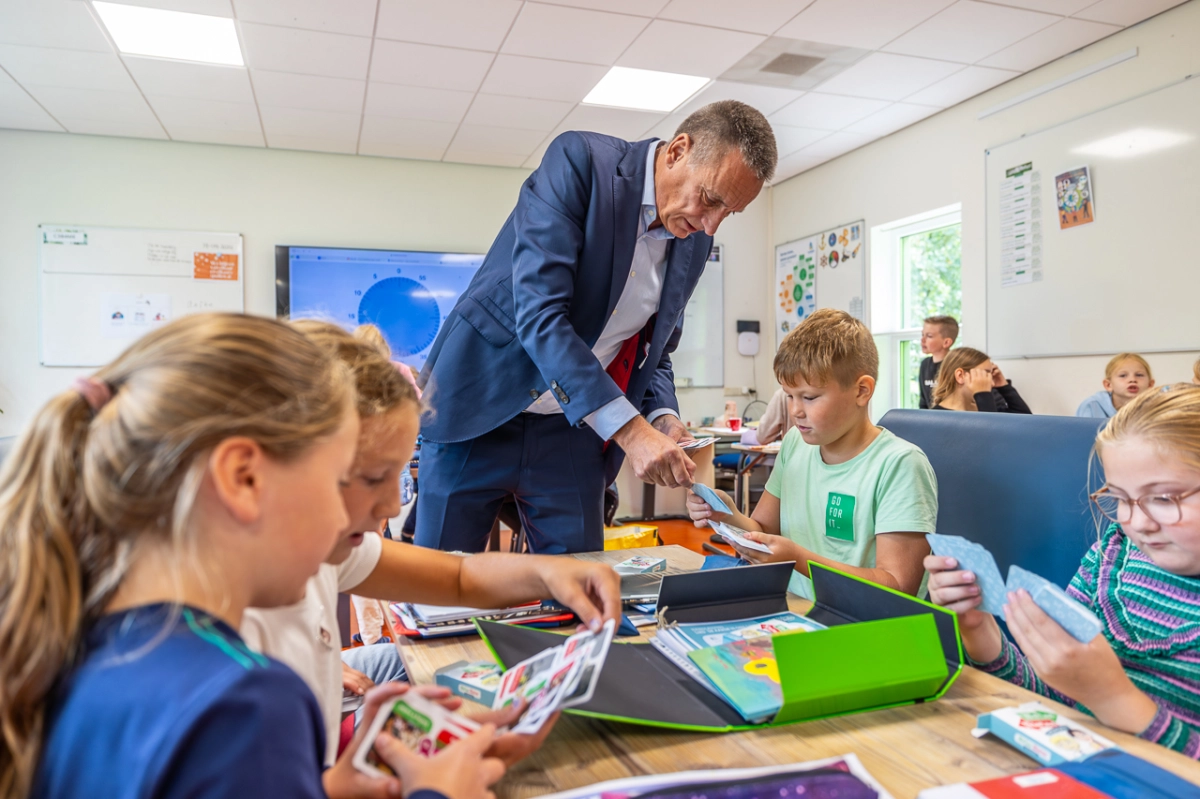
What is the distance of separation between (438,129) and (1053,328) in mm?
3657

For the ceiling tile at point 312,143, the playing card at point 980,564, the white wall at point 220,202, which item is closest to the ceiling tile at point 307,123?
the ceiling tile at point 312,143

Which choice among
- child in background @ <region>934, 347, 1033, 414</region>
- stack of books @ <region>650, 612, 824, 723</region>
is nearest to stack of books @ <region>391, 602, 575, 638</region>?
stack of books @ <region>650, 612, 824, 723</region>

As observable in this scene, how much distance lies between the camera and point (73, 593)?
50cm

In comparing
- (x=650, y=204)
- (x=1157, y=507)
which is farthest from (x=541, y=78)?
(x=1157, y=507)

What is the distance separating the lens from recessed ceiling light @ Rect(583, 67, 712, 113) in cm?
411

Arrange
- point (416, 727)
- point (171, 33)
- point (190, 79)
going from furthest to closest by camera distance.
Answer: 1. point (190, 79)
2. point (171, 33)
3. point (416, 727)

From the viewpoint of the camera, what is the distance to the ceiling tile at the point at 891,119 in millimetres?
4570

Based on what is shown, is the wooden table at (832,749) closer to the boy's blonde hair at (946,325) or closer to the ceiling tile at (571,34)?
the ceiling tile at (571,34)

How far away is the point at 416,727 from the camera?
0.67 meters

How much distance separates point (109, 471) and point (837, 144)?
539 centimetres

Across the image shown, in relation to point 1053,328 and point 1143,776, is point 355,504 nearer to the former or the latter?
point 1143,776

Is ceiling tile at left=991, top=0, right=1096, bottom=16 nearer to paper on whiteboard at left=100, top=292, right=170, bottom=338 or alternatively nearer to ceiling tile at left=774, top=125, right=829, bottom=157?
ceiling tile at left=774, top=125, right=829, bottom=157

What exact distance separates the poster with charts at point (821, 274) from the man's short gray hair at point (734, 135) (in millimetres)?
3719

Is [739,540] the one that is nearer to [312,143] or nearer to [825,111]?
[825,111]
